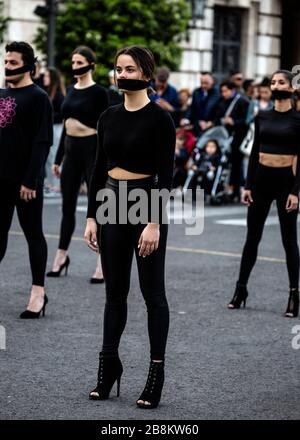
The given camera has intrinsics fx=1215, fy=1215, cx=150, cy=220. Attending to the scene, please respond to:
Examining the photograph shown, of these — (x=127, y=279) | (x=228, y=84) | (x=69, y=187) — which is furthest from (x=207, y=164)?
(x=127, y=279)

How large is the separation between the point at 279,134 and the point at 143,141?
3.23 meters

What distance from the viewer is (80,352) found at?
7.41 m

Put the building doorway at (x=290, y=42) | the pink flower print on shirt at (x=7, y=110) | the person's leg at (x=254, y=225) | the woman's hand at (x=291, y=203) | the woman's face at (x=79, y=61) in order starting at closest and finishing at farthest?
the pink flower print on shirt at (x=7, y=110) → the woman's hand at (x=291, y=203) → the person's leg at (x=254, y=225) → the woman's face at (x=79, y=61) → the building doorway at (x=290, y=42)

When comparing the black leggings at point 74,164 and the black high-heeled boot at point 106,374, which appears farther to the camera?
the black leggings at point 74,164

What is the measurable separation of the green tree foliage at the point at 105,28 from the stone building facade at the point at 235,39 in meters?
3.19

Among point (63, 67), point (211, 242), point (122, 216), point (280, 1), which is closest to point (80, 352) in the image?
point (122, 216)

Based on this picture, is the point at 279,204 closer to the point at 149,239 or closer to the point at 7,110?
the point at 7,110

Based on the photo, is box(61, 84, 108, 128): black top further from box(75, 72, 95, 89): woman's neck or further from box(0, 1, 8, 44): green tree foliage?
box(0, 1, 8, 44): green tree foliage

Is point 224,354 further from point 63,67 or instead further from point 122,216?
point 63,67

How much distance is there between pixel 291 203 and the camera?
29.5 feet

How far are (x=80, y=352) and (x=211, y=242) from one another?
6.35m

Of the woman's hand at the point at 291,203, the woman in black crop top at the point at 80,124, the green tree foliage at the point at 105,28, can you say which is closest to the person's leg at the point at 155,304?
the woman's hand at the point at 291,203

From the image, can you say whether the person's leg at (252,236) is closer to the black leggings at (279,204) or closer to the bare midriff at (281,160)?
the black leggings at (279,204)

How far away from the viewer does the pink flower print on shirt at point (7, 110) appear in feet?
26.9
